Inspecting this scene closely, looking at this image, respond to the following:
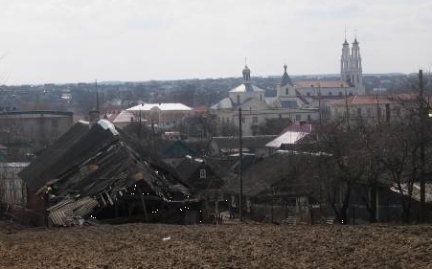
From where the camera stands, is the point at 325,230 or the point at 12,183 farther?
the point at 12,183

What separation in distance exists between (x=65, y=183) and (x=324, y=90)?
13143cm

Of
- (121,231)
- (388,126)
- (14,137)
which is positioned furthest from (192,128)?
(121,231)

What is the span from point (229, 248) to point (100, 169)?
1286 centimetres

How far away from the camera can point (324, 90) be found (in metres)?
153

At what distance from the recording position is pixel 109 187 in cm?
2303

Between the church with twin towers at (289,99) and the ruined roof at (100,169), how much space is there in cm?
4593

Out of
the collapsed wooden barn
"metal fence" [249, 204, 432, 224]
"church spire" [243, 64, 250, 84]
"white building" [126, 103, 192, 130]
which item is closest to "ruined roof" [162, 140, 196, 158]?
"metal fence" [249, 204, 432, 224]

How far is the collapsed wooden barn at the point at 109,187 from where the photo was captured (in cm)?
2255

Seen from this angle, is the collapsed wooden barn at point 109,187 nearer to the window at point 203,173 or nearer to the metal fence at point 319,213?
the metal fence at point 319,213

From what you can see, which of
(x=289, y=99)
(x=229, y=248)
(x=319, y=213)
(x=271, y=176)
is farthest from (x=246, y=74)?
(x=229, y=248)

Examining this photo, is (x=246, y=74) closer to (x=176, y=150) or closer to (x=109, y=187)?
(x=176, y=150)

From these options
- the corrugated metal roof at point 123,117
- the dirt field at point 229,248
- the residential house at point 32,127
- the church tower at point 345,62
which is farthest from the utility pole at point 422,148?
the church tower at point 345,62

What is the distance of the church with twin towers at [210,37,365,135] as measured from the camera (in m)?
102

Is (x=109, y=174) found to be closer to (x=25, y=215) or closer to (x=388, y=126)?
(x=25, y=215)
